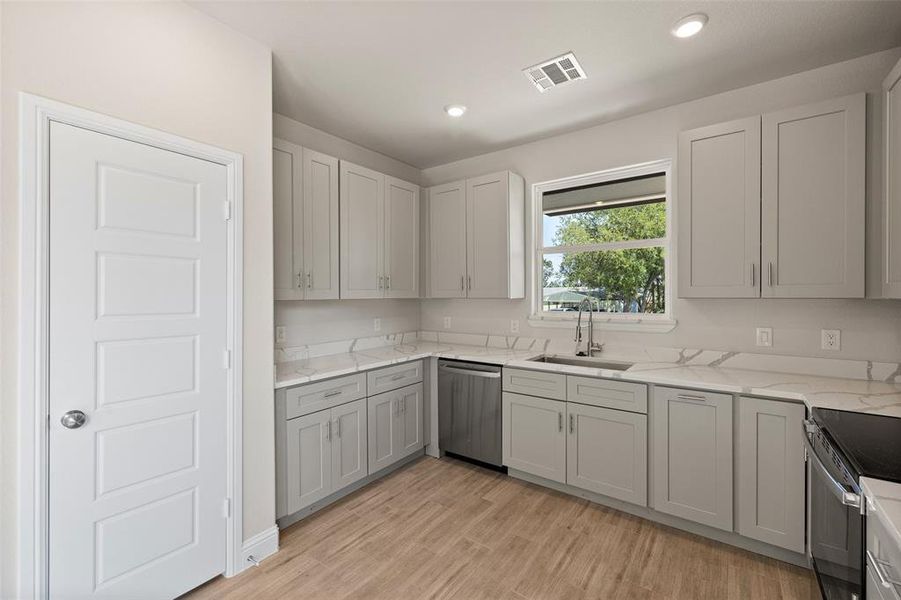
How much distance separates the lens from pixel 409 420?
10.7 ft

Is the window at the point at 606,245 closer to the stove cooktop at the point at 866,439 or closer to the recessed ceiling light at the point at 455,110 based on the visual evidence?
the recessed ceiling light at the point at 455,110

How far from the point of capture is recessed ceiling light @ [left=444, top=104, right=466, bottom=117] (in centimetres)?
285

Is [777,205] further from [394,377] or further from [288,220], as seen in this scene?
[288,220]

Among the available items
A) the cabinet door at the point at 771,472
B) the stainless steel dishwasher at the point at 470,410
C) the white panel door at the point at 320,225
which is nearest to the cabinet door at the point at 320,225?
the white panel door at the point at 320,225

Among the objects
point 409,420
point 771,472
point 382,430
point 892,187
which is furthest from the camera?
point 409,420

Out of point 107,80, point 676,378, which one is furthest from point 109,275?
point 676,378

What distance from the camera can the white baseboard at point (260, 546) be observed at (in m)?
2.06

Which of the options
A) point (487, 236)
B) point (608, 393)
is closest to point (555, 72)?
point (487, 236)

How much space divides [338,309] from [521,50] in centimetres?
231

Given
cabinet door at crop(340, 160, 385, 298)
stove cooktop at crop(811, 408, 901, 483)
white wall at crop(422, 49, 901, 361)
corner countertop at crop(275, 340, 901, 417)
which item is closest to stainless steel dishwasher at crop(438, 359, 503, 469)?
corner countertop at crop(275, 340, 901, 417)

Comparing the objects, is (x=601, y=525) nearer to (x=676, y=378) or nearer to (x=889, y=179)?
(x=676, y=378)

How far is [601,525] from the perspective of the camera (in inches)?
96.8

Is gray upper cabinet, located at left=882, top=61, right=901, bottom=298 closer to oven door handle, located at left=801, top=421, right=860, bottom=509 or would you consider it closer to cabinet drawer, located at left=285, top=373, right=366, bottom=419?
oven door handle, located at left=801, top=421, right=860, bottom=509

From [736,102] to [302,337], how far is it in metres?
3.44
